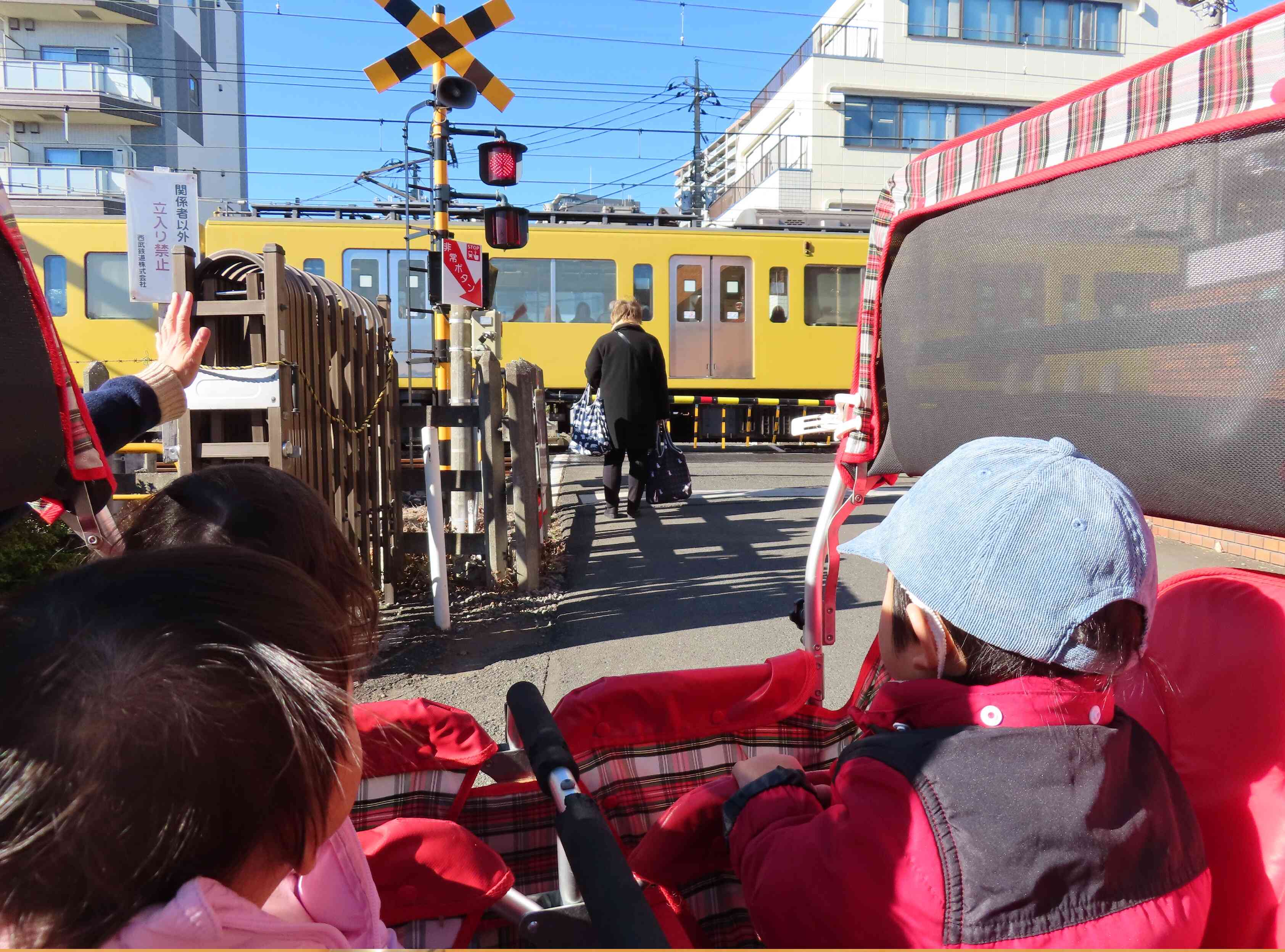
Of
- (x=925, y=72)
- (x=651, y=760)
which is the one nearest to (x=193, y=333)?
(x=651, y=760)

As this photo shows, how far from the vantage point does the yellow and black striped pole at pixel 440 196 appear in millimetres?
6590

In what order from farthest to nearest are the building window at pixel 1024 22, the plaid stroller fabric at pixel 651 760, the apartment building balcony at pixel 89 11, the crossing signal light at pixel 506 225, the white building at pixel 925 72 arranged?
the building window at pixel 1024 22 < the apartment building balcony at pixel 89 11 < the white building at pixel 925 72 < the crossing signal light at pixel 506 225 < the plaid stroller fabric at pixel 651 760

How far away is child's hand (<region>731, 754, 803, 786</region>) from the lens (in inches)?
58.4

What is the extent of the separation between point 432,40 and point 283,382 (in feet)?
11.9

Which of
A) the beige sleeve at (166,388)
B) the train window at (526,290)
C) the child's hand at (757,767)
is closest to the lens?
the child's hand at (757,767)

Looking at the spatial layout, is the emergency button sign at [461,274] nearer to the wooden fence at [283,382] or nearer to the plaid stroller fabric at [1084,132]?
the wooden fence at [283,382]

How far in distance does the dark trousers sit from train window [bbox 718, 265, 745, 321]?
657cm

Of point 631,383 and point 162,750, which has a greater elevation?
point 631,383

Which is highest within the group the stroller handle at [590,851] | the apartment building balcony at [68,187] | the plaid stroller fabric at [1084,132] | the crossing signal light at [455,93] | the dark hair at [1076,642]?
the apartment building balcony at [68,187]

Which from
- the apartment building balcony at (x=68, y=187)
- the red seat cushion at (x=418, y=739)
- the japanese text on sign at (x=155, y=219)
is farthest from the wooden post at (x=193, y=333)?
the apartment building balcony at (x=68, y=187)

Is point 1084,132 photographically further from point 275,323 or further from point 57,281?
point 57,281

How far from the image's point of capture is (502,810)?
1738 mm

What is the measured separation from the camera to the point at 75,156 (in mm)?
31859

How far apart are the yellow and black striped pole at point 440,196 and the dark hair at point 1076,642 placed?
5.54 m
